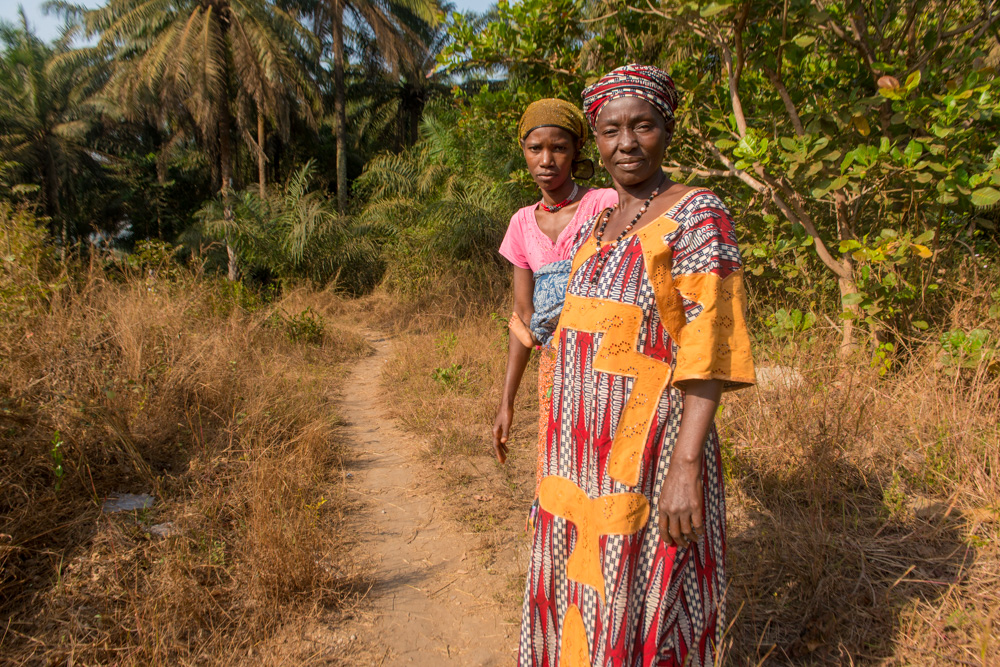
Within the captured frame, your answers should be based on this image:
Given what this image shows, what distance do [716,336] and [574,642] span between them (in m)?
0.77

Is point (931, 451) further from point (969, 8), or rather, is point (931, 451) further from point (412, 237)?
point (412, 237)

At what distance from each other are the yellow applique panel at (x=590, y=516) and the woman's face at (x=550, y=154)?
93 centimetres

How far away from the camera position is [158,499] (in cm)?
289

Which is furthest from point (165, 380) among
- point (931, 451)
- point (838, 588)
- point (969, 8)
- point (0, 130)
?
point (0, 130)

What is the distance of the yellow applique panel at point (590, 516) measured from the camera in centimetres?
129

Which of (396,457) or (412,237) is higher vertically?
(412,237)

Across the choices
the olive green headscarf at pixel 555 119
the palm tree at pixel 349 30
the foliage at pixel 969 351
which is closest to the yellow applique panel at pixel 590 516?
the olive green headscarf at pixel 555 119

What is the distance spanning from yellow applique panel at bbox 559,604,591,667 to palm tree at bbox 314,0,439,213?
1465 centimetres

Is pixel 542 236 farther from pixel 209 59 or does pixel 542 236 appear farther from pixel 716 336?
pixel 209 59

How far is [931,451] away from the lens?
262 cm

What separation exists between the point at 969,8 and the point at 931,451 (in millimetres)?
3075

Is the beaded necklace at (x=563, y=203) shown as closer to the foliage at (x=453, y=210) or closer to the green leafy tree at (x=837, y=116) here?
the green leafy tree at (x=837, y=116)

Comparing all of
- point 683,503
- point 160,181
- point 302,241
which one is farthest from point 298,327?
point 160,181

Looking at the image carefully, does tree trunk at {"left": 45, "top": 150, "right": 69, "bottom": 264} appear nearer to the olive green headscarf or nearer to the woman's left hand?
the olive green headscarf
